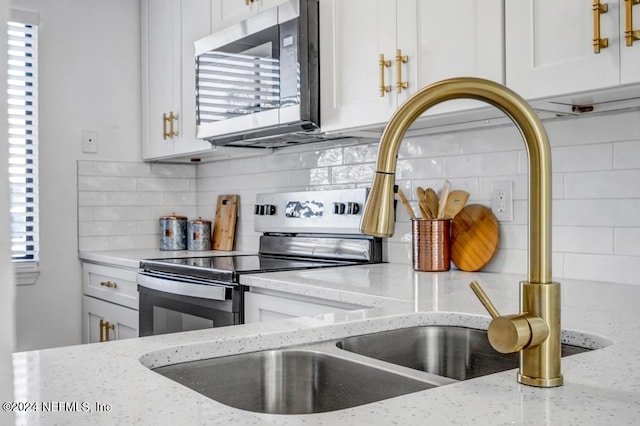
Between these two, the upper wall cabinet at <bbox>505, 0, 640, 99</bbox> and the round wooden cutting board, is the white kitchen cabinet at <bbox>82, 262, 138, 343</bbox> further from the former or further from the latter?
the upper wall cabinet at <bbox>505, 0, 640, 99</bbox>

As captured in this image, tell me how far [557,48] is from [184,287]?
1501mm

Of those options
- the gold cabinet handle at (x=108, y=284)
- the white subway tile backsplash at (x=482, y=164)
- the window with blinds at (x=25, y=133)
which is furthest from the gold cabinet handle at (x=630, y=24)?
the window with blinds at (x=25, y=133)

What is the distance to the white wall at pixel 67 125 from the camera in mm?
3246

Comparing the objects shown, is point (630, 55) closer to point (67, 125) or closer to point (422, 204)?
point (422, 204)

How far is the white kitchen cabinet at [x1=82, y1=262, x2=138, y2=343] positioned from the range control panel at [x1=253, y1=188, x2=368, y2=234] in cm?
66

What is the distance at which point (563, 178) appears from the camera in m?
1.89

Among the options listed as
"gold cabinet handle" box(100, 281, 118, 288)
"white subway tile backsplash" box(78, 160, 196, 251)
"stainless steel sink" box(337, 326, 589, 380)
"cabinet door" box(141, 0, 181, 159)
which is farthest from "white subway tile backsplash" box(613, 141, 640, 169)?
"white subway tile backsplash" box(78, 160, 196, 251)

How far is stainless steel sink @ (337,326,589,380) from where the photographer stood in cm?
123

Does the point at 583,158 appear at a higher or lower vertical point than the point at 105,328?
higher

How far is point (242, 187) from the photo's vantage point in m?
3.34

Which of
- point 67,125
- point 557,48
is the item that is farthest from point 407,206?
point 67,125

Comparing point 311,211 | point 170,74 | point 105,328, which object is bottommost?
point 105,328

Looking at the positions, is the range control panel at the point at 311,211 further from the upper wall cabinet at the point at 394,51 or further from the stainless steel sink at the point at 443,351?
the stainless steel sink at the point at 443,351

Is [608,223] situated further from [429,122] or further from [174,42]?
[174,42]
